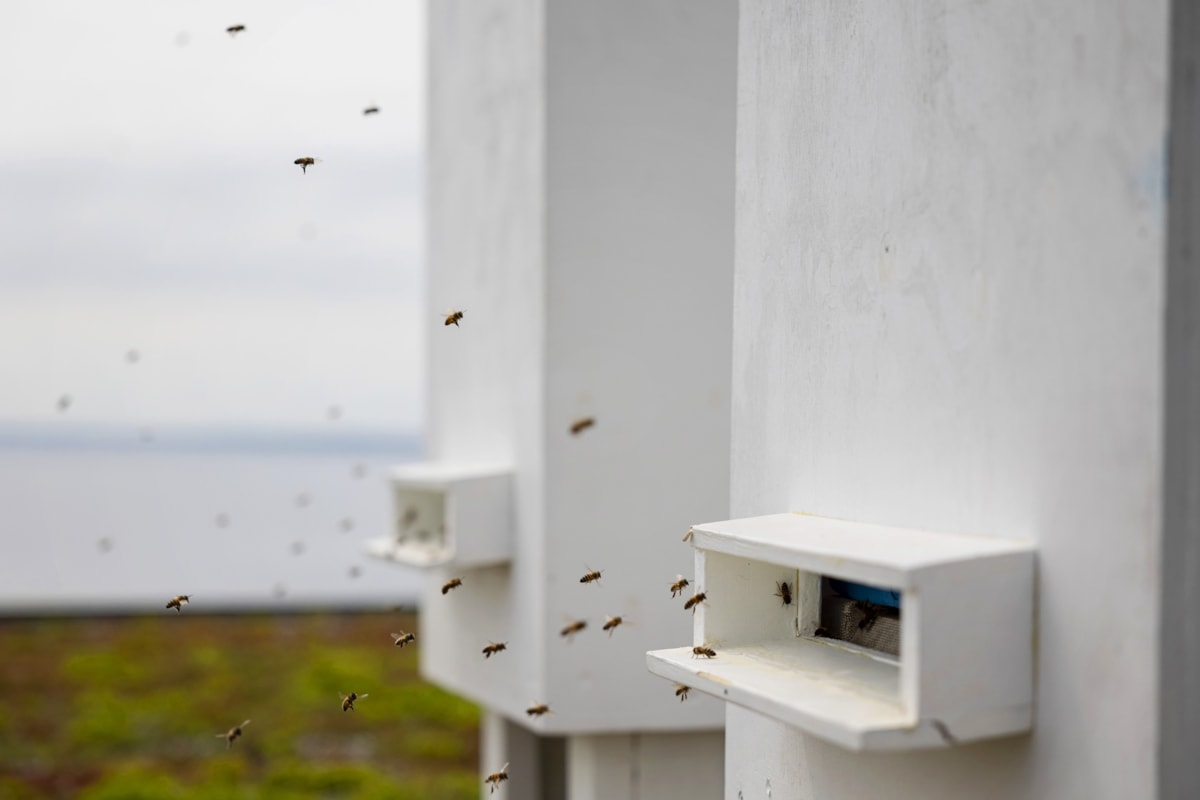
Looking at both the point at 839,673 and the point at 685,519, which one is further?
the point at 685,519

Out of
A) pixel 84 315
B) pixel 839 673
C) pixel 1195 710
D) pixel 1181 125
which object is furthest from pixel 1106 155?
pixel 84 315

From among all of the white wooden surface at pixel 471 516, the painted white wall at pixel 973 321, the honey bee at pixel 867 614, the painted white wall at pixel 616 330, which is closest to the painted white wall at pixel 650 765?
the painted white wall at pixel 616 330

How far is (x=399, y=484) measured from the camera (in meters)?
6.05

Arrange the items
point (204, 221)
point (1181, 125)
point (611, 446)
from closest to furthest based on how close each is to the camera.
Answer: point (1181, 125) < point (611, 446) < point (204, 221)

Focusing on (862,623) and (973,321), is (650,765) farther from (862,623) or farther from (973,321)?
(973,321)

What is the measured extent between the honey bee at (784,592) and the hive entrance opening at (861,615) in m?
0.08

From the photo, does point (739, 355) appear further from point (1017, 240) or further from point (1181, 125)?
point (1181, 125)

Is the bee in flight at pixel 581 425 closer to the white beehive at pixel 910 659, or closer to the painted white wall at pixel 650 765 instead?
the painted white wall at pixel 650 765

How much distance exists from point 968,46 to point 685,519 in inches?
125

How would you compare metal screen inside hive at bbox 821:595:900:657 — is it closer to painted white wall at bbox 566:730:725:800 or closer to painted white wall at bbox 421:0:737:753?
painted white wall at bbox 421:0:737:753

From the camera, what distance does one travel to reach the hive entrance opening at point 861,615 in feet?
8.98

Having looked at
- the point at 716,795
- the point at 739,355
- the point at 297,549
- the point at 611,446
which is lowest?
the point at 716,795

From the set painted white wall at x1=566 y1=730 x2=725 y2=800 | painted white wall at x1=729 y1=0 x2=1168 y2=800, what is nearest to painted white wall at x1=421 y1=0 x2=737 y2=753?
painted white wall at x1=566 y1=730 x2=725 y2=800

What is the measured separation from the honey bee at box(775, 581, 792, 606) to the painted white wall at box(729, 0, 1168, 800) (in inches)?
7.7
